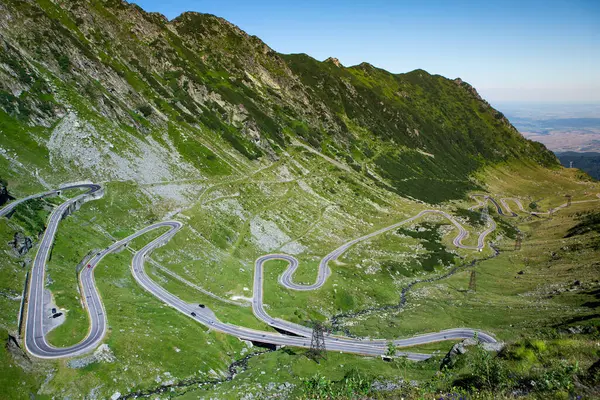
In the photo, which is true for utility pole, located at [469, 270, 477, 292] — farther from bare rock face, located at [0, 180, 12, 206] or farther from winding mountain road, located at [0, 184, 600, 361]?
bare rock face, located at [0, 180, 12, 206]

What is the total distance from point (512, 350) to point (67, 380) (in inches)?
2153

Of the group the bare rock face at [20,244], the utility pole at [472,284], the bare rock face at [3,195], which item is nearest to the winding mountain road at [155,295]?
the bare rock face at [3,195]

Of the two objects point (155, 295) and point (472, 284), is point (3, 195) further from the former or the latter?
point (472, 284)

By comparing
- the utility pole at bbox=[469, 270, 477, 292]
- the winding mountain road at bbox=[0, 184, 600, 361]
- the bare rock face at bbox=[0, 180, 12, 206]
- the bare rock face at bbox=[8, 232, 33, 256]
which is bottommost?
the utility pole at bbox=[469, 270, 477, 292]

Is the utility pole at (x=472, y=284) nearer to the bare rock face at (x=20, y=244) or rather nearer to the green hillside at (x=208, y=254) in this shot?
the green hillside at (x=208, y=254)

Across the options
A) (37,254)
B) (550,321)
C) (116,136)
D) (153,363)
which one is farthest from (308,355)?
(116,136)

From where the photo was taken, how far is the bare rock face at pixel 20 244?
72.9 m

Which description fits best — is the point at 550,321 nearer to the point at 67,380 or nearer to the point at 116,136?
the point at 67,380

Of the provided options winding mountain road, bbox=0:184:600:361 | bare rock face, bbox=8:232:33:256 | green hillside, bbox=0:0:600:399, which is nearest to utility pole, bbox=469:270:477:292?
green hillside, bbox=0:0:600:399

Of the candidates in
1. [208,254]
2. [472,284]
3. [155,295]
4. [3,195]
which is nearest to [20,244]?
[3,195]

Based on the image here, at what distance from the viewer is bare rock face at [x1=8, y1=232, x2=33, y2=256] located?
72875 mm

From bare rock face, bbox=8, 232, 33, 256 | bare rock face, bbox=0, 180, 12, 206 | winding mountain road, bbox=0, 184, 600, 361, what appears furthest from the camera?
bare rock face, bbox=0, 180, 12, 206

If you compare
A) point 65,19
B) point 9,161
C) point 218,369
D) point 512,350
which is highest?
point 65,19

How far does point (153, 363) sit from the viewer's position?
57.2m
